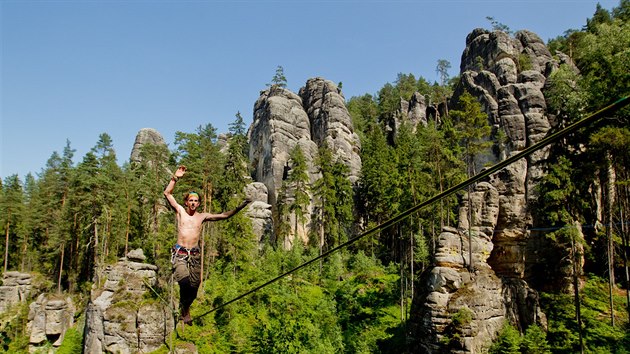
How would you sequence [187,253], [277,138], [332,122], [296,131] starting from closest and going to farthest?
[187,253] < [277,138] < [296,131] < [332,122]

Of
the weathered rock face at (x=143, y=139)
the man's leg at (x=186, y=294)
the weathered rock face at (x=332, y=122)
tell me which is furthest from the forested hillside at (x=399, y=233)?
the weathered rock face at (x=143, y=139)

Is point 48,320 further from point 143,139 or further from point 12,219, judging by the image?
point 143,139

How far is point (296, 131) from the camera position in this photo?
197 feet

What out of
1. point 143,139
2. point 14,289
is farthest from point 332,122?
point 14,289

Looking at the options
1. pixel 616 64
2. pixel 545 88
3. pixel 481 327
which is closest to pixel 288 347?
pixel 481 327

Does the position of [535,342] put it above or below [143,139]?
below

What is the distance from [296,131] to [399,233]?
91.6ft

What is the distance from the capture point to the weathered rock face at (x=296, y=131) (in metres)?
55.6

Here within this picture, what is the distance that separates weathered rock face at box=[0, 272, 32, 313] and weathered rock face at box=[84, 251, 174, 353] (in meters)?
17.9

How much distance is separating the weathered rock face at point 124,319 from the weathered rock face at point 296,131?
25845mm

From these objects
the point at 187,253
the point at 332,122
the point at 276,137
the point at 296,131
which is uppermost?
the point at 332,122

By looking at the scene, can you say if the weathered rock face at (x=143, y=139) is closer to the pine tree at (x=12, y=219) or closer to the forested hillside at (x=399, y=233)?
the forested hillside at (x=399, y=233)

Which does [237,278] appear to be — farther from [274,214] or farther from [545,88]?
[545,88]

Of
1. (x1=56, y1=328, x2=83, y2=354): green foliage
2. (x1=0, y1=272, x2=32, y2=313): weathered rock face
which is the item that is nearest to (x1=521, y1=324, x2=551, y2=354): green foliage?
(x1=56, y1=328, x2=83, y2=354): green foliage
